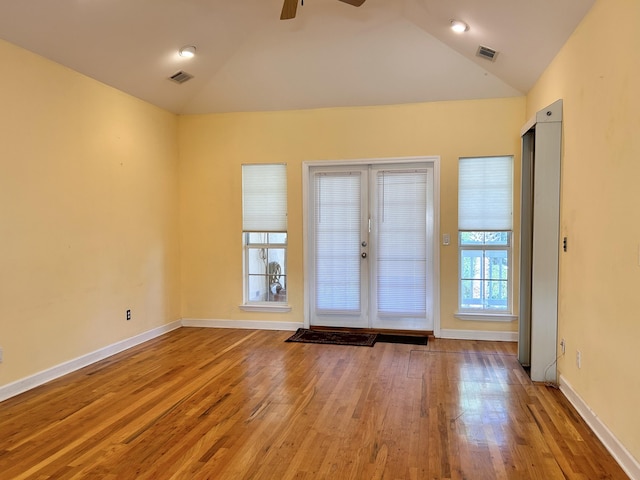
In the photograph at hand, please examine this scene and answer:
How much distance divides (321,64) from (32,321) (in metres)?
3.66

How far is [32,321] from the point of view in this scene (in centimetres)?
355

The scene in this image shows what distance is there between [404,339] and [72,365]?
3.36 metres

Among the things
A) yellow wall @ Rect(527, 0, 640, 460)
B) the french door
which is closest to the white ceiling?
yellow wall @ Rect(527, 0, 640, 460)

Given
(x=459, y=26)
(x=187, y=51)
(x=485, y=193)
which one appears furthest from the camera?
(x=485, y=193)

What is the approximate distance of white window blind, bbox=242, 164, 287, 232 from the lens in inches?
217

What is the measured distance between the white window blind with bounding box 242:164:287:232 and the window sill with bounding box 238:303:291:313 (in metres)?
0.95

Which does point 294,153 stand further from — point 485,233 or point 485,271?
point 485,271

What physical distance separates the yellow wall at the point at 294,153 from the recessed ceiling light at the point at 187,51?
3.90 feet

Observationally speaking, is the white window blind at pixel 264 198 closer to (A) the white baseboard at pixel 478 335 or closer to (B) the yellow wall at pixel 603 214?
(A) the white baseboard at pixel 478 335

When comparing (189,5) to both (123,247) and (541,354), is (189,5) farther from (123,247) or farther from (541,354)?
(541,354)

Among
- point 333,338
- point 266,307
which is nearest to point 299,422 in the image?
point 333,338

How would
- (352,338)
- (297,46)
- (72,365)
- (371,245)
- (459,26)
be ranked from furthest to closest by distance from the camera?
1. (371,245)
2. (352,338)
3. (297,46)
4. (72,365)
5. (459,26)

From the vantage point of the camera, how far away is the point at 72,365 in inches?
156

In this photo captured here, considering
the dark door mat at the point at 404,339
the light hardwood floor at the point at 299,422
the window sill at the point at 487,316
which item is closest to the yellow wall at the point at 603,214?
→ the light hardwood floor at the point at 299,422
